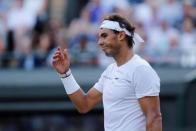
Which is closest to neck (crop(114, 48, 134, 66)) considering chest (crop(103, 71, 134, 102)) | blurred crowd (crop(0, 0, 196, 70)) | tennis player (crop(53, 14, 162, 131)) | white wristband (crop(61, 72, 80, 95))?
tennis player (crop(53, 14, 162, 131))

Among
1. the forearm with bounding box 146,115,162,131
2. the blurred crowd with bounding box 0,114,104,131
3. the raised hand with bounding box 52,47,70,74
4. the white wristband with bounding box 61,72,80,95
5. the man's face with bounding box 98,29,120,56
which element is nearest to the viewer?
the forearm with bounding box 146,115,162,131

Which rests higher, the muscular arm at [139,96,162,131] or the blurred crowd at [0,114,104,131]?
the muscular arm at [139,96,162,131]

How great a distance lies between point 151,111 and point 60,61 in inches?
35.5

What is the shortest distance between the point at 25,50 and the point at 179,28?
250 cm

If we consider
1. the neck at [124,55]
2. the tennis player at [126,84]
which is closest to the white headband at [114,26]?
the tennis player at [126,84]

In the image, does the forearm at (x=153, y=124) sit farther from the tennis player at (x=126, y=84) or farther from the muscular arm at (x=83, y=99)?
the muscular arm at (x=83, y=99)

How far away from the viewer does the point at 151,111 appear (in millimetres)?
5988

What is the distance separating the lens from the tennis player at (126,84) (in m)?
6.02

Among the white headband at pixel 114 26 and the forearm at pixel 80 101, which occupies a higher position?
the white headband at pixel 114 26

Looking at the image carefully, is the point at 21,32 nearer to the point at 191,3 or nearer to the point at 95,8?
the point at 95,8

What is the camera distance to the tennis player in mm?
6016

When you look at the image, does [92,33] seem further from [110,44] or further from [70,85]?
[110,44]

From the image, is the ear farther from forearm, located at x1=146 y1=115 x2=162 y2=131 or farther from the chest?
forearm, located at x1=146 y1=115 x2=162 y2=131

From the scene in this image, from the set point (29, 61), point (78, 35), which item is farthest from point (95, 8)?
point (29, 61)
